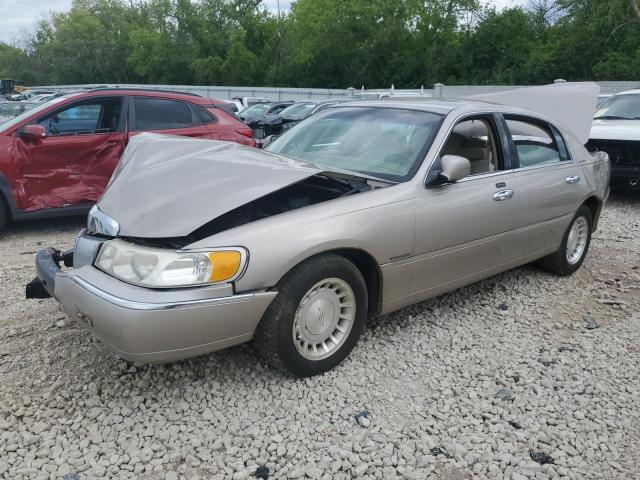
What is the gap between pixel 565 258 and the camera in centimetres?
502

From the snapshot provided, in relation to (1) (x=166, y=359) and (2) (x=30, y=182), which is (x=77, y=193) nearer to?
(2) (x=30, y=182)

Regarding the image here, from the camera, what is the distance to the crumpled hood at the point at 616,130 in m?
8.14

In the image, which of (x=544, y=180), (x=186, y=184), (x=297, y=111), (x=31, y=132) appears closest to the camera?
(x=186, y=184)

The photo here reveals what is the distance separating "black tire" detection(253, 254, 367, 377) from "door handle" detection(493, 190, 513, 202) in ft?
4.45

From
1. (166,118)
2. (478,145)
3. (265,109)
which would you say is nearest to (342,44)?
(265,109)

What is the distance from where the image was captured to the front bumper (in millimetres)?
2588

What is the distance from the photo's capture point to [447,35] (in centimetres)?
4644

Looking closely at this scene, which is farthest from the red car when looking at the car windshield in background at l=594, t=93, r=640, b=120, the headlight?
the car windshield in background at l=594, t=93, r=640, b=120

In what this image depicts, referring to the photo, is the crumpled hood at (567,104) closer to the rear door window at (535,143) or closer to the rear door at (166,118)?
the rear door window at (535,143)

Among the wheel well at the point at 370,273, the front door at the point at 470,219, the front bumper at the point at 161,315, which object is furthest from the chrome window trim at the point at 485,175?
the front bumper at the point at 161,315

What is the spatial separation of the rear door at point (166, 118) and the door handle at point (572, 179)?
166 inches

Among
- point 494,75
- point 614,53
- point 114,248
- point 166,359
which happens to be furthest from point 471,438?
point 494,75

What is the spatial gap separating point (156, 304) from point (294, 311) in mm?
720

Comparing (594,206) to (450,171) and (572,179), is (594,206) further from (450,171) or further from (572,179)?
(450,171)
